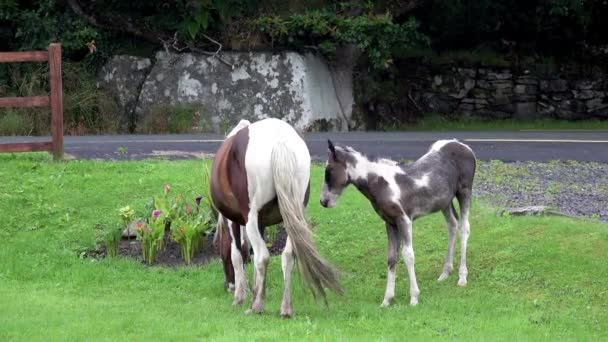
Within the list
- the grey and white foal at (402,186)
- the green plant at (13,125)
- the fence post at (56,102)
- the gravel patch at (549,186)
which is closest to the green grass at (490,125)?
the gravel patch at (549,186)

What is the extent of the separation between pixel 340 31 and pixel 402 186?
45.2 ft

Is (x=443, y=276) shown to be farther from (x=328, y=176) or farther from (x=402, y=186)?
(x=328, y=176)

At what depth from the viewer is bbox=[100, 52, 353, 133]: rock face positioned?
2239cm

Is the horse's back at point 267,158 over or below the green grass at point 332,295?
over

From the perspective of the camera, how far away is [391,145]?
18391 millimetres

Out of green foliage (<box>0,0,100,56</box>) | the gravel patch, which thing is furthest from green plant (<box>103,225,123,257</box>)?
green foliage (<box>0,0,100,56</box>)

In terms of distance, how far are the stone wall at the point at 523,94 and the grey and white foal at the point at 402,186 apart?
1575 centimetres

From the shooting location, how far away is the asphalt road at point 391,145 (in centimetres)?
1703

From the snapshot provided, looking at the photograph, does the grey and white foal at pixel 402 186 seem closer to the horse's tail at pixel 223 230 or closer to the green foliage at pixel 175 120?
the horse's tail at pixel 223 230

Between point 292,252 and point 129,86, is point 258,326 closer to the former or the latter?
point 292,252

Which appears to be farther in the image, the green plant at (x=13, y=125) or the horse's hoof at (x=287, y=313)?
the green plant at (x=13, y=125)

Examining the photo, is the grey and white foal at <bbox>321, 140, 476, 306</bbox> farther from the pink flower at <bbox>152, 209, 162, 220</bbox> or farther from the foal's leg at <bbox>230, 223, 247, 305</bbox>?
the pink flower at <bbox>152, 209, 162, 220</bbox>

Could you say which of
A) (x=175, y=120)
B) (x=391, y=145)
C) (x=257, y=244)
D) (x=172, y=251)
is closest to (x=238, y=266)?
(x=257, y=244)

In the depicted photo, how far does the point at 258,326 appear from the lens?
8.55 metres
